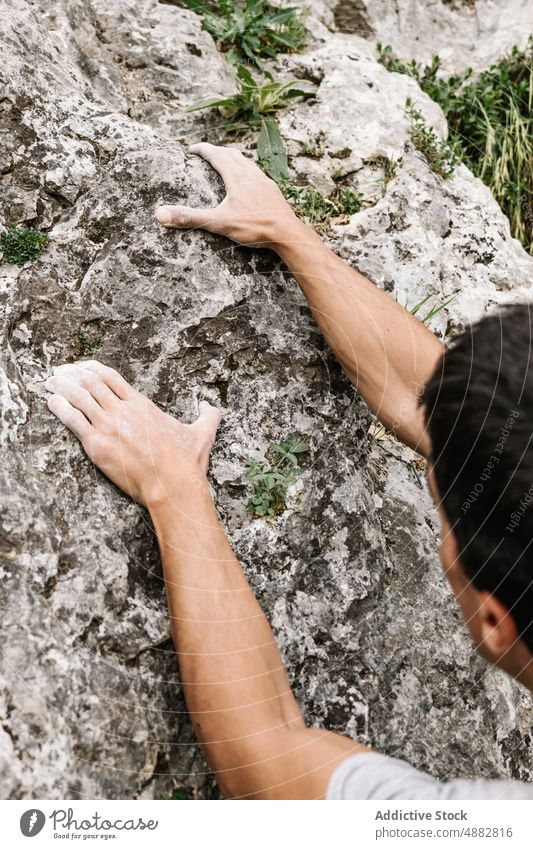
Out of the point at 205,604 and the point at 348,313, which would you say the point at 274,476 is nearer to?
the point at 205,604

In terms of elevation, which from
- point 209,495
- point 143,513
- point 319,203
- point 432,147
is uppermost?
point 432,147

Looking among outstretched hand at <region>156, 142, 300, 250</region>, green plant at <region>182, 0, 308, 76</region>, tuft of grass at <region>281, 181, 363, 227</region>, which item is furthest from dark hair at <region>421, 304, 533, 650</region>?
green plant at <region>182, 0, 308, 76</region>

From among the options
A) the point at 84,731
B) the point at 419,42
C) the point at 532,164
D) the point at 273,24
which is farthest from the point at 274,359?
the point at 419,42

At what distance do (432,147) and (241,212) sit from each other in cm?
163

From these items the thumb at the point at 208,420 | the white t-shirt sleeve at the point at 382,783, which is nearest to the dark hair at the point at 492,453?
the white t-shirt sleeve at the point at 382,783

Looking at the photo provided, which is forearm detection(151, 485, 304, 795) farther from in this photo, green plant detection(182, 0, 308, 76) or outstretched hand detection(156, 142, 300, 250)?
green plant detection(182, 0, 308, 76)

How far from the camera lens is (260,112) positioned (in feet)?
12.6

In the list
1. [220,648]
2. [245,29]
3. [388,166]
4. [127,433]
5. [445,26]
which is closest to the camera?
[220,648]

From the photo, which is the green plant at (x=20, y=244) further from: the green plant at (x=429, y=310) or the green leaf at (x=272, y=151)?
the green plant at (x=429, y=310)

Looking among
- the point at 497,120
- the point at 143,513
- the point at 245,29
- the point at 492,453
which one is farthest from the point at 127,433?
the point at 497,120

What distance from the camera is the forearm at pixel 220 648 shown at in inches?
88.0

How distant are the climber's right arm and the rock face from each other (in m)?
0.09

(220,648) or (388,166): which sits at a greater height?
(388,166)
